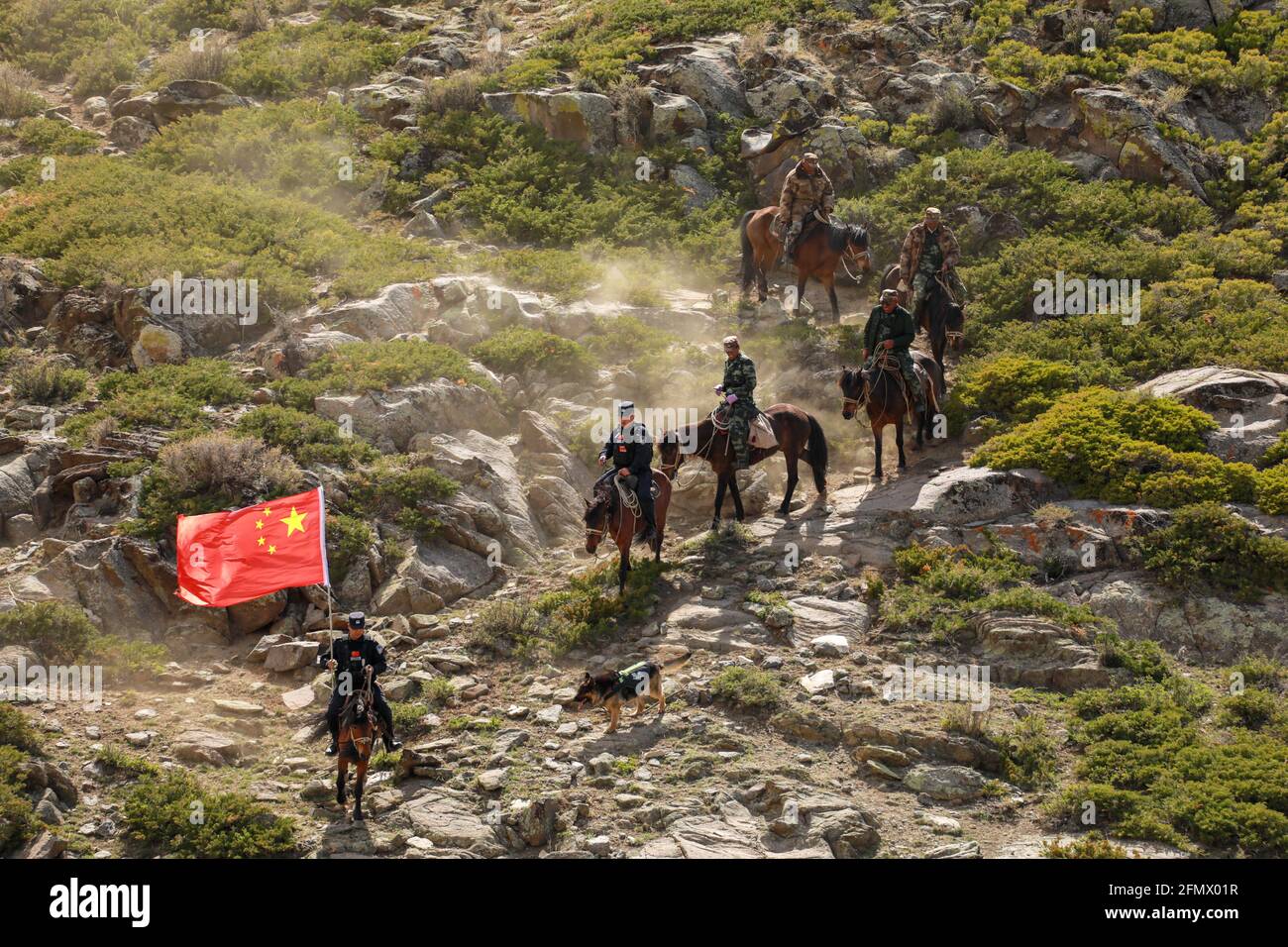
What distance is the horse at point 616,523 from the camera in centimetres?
1653

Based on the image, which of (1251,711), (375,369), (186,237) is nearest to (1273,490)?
(1251,711)

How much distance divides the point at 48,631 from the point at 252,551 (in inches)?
131

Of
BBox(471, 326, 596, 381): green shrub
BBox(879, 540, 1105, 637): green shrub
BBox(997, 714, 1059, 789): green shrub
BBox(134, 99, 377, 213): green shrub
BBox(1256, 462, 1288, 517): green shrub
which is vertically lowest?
BBox(997, 714, 1059, 789): green shrub

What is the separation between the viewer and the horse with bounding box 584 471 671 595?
1653 centimetres

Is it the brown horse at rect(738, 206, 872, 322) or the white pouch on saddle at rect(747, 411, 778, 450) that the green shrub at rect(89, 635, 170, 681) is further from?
the brown horse at rect(738, 206, 872, 322)

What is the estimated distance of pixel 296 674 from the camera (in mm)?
15742

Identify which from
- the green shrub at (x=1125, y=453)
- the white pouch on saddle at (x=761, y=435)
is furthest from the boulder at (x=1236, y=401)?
the white pouch on saddle at (x=761, y=435)

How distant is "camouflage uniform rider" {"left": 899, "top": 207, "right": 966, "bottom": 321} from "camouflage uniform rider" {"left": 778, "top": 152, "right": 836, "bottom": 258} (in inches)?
95.8

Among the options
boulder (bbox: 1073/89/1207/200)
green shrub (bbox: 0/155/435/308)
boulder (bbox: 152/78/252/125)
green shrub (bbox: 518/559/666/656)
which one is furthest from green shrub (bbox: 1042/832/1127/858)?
boulder (bbox: 152/78/252/125)

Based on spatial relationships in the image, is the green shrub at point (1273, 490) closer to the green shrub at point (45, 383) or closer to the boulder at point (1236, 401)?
the boulder at point (1236, 401)

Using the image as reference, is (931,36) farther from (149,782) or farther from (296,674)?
(149,782)

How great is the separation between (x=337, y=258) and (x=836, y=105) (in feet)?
45.6

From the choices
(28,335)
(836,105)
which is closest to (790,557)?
(28,335)

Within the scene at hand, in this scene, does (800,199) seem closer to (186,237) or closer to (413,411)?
(413,411)
